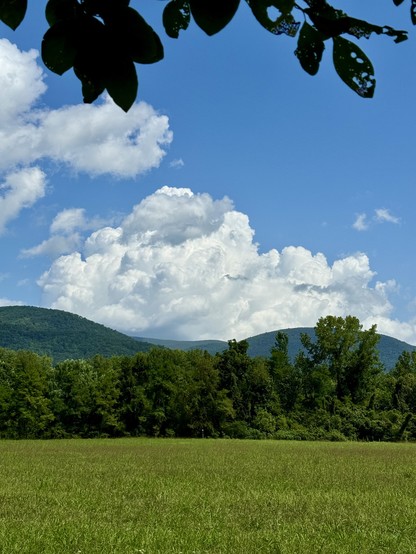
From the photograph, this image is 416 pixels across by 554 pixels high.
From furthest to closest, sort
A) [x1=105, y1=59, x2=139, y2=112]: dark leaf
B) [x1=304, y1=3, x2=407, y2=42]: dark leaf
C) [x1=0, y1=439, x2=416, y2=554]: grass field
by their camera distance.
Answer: [x1=0, y1=439, x2=416, y2=554]: grass field
[x1=105, y1=59, x2=139, y2=112]: dark leaf
[x1=304, y1=3, x2=407, y2=42]: dark leaf

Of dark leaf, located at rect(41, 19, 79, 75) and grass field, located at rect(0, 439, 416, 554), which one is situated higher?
dark leaf, located at rect(41, 19, 79, 75)

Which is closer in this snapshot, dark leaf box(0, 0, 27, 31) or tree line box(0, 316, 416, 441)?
dark leaf box(0, 0, 27, 31)

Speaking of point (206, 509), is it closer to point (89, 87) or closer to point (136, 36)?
point (89, 87)

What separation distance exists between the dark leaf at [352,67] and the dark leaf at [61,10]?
644 millimetres

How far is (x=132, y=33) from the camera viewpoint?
138cm

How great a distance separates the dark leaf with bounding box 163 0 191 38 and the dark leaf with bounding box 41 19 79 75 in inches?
10.3

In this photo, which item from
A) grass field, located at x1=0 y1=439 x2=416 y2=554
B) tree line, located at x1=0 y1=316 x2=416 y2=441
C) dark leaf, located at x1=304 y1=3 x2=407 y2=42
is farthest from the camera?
tree line, located at x1=0 y1=316 x2=416 y2=441

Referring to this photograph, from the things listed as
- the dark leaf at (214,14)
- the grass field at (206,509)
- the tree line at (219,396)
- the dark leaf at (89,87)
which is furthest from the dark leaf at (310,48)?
the tree line at (219,396)

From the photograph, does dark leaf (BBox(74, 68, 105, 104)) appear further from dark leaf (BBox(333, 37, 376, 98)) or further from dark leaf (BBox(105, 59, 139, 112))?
dark leaf (BBox(333, 37, 376, 98))

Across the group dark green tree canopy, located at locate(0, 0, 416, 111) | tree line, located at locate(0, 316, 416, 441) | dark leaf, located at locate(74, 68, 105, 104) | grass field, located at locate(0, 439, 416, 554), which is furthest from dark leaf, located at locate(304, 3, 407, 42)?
tree line, located at locate(0, 316, 416, 441)

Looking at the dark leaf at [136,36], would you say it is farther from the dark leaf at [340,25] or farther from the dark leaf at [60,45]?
the dark leaf at [340,25]

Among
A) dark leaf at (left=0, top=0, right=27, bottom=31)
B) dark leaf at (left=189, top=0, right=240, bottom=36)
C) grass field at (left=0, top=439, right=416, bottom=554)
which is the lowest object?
grass field at (left=0, top=439, right=416, bottom=554)

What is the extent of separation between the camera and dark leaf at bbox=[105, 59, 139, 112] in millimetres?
1435

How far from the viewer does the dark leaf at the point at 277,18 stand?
56.9 inches
